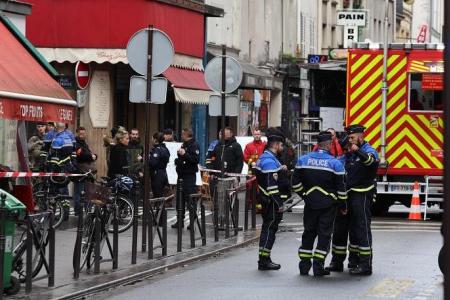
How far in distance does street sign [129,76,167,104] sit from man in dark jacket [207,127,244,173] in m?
7.01

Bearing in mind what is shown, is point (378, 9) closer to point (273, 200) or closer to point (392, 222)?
point (392, 222)

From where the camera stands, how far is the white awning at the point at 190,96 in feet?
93.3

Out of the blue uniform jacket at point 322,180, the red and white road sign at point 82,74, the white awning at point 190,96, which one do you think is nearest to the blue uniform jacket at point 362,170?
the blue uniform jacket at point 322,180

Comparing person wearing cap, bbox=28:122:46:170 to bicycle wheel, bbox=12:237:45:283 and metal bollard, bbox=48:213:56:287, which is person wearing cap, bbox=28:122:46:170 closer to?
bicycle wheel, bbox=12:237:45:283

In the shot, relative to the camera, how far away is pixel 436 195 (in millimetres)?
22781

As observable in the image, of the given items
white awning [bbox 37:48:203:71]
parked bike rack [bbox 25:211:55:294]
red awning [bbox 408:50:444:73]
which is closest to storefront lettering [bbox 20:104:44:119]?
parked bike rack [bbox 25:211:55:294]

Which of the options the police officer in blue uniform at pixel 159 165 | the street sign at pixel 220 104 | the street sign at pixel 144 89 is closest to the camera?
the street sign at pixel 144 89

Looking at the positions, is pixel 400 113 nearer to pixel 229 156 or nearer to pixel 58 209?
pixel 229 156

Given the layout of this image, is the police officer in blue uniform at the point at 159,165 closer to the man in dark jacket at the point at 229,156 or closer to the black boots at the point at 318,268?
the man in dark jacket at the point at 229,156

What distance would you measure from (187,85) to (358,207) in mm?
15477

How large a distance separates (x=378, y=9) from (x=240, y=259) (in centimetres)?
4791

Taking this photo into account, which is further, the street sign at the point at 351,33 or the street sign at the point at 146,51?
the street sign at the point at 351,33

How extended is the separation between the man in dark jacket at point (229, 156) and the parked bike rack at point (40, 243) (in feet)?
34.8

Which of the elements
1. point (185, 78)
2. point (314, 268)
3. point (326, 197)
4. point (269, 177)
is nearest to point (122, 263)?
point (269, 177)
